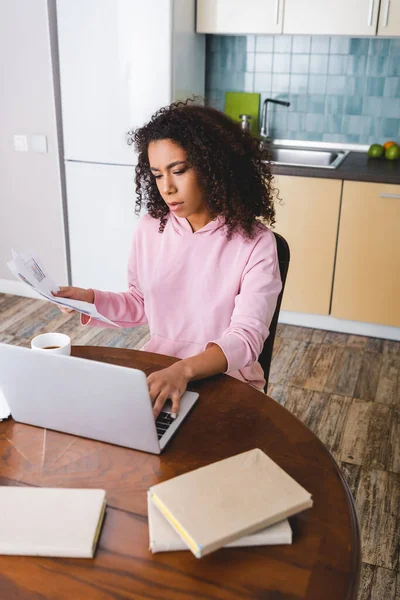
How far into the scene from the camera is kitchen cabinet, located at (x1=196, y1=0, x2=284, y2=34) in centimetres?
304

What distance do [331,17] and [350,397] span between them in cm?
178

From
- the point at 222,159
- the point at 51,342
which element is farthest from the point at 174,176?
the point at 51,342

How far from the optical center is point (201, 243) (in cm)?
161

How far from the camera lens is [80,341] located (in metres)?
3.20

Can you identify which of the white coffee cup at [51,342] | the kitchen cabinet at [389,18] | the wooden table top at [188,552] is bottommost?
the wooden table top at [188,552]

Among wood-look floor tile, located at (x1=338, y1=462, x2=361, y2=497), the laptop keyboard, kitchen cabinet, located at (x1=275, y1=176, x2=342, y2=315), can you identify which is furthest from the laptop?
kitchen cabinet, located at (x1=275, y1=176, x2=342, y2=315)

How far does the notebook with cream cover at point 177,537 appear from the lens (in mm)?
842

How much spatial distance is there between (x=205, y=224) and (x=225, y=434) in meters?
0.68

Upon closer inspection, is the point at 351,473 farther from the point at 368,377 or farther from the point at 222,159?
the point at 222,159

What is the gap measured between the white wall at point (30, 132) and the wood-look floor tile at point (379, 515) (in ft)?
7.37

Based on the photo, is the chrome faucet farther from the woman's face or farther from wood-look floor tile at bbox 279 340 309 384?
the woman's face

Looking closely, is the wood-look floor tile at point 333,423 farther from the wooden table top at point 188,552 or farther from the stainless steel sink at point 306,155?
the stainless steel sink at point 306,155

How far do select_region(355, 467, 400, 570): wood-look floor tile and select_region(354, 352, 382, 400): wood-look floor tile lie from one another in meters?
0.57

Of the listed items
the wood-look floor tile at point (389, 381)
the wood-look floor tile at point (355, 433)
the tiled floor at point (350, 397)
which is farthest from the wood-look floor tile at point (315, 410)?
the wood-look floor tile at point (389, 381)
